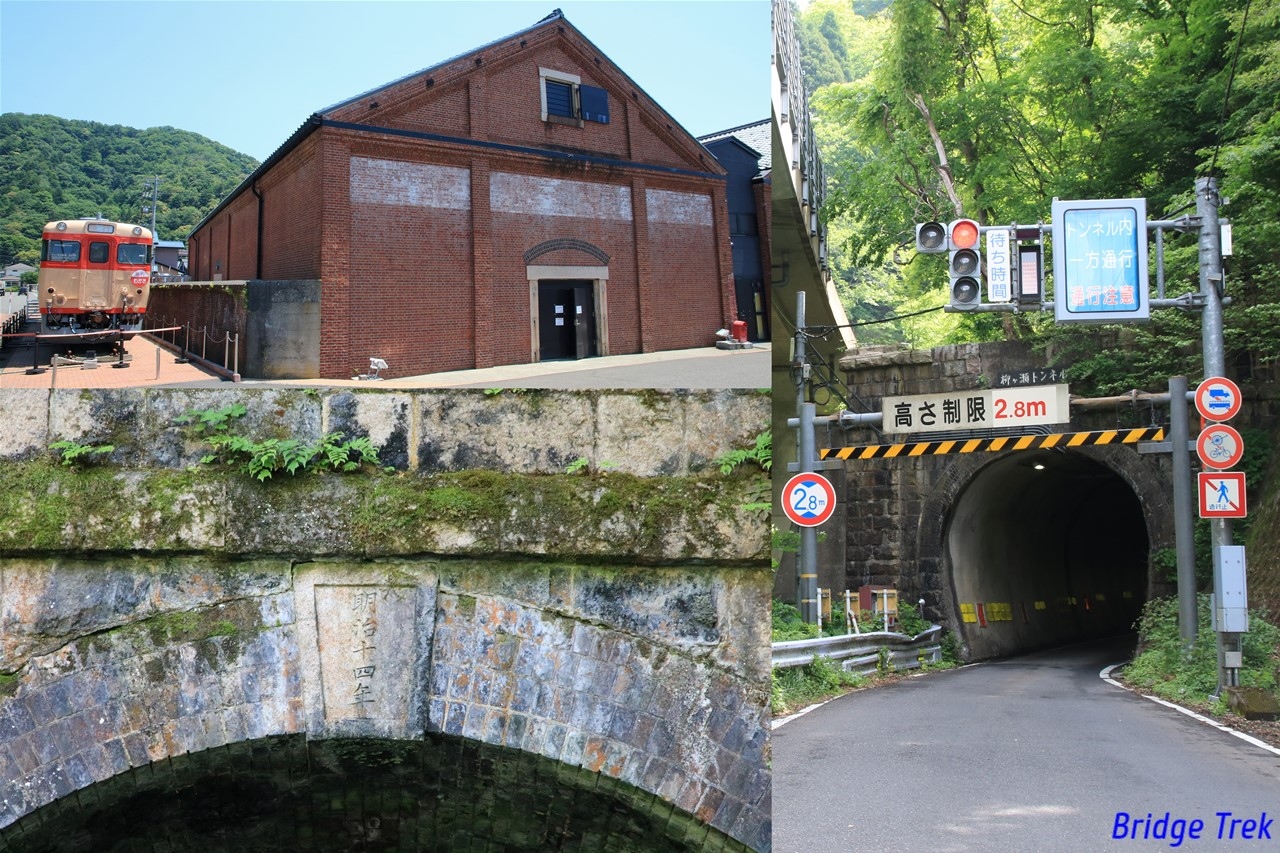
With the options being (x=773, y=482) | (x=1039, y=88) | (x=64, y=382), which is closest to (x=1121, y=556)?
(x=1039, y=88)

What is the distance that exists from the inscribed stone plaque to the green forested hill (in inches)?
56.7

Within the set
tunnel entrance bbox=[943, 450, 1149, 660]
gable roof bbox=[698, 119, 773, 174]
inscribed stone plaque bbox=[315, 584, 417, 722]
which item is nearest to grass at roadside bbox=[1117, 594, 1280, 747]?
tunnel entrance bbox=[943, 450, 1149, 660]

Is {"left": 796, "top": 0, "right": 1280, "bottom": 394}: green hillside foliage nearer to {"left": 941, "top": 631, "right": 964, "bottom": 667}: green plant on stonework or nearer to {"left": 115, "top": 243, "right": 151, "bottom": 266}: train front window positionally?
{"left": 941, "top": 631, "right": 964, "bottom": 667}: green plant on stonework

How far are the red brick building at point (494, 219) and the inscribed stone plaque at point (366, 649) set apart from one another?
84cm

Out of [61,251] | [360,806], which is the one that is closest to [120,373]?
[61,251]

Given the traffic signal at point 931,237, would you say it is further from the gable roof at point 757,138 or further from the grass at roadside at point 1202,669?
the gable roof at point 757,138

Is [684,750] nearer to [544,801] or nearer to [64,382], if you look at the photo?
[544,801]

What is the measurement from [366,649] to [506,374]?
3.66 feet

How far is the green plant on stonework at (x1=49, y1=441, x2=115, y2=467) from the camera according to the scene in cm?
363

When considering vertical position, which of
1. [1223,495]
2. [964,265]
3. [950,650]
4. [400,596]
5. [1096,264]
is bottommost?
[950,650]

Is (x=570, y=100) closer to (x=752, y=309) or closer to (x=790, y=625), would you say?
(x=752, y=309)

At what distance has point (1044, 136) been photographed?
14.6 m

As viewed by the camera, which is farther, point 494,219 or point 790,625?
point 790,625

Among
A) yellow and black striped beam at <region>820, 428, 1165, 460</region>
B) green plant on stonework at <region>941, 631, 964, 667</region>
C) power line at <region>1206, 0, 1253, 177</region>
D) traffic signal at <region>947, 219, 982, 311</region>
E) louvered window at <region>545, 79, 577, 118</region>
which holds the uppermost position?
power line at <region>1206, 0, 1253, 177</region>
